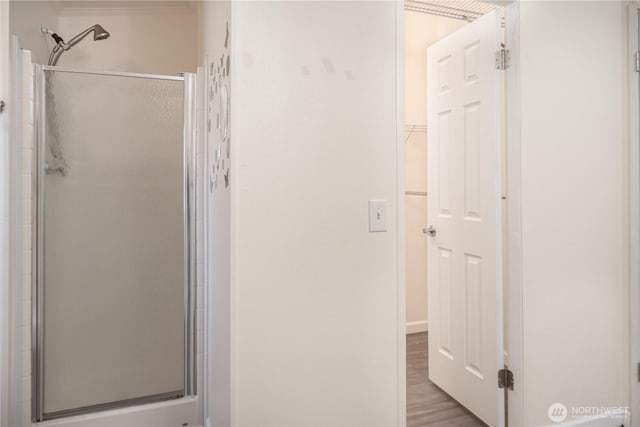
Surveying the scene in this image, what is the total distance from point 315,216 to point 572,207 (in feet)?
4.27

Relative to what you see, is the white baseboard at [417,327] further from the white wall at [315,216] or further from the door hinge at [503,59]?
the door hinge at [503,59]

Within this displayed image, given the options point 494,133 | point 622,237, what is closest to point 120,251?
point 494,133

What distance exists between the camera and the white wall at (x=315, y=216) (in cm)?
152

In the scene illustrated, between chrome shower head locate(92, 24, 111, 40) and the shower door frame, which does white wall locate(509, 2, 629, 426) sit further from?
chrome shower head locate(92, 24, 111, 40)


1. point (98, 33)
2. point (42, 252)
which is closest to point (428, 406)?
point (42, 252)

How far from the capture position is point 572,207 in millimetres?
2031

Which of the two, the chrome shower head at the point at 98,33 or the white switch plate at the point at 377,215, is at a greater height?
the chrome shower head at the point at 98,33

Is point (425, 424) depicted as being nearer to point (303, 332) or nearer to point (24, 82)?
point (303, 332)

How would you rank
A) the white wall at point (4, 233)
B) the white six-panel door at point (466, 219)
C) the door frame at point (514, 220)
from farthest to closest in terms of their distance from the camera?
1. the white six-panel door at point (466, 219)
2. the door frame at point (514, 220)
3. the white wall at point (4, 233)

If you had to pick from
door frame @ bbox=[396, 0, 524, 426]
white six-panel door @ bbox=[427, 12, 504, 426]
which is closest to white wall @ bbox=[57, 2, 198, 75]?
white six-panel door @ bbox=[427, 12, 504, 426]

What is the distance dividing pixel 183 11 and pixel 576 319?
9.59 feet

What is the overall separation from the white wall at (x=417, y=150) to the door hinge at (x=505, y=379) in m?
1.57

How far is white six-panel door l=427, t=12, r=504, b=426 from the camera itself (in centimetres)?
206

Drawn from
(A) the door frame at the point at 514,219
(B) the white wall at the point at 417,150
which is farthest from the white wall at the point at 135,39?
(A) the door frame at the point at 514,219
